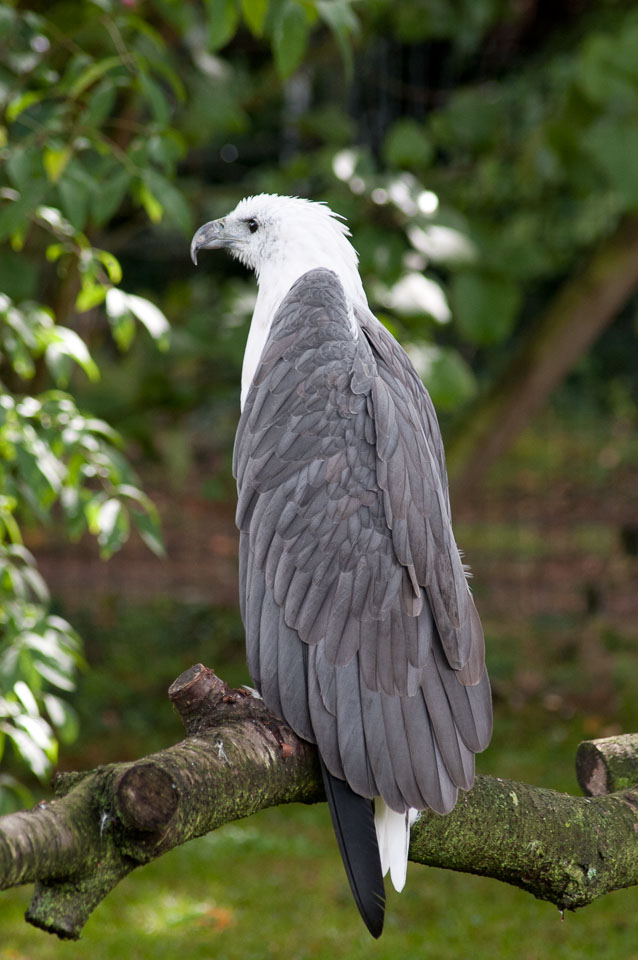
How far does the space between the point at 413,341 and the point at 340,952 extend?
2739mm

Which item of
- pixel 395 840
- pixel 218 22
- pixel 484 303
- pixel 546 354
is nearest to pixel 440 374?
pixel 484 303

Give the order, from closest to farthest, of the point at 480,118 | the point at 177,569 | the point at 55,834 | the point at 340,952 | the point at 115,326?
the point at 55,834, the point at 115,326, the point at 340,952, the point at 480,118, the point at 177,569

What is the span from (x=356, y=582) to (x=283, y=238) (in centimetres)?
110

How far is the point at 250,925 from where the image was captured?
16.0 feet

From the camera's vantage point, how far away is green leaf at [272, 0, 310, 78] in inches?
116

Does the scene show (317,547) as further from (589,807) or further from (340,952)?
(340,952)

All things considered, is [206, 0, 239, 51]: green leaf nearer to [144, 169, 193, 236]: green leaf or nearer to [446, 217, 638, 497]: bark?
[144, 169, 193, 236]: green leaf

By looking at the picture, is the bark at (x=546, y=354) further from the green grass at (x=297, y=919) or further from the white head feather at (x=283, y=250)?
the white head feather at (x=283, y=250)

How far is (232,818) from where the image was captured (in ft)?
6.79

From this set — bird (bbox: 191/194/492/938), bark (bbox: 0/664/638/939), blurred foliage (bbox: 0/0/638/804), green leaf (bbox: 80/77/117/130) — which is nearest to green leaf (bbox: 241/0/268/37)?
blurred foliage (bbox: 0/0/638/804)

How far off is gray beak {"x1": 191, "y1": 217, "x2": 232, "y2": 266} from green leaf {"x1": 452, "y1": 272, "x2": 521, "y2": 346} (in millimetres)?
2637

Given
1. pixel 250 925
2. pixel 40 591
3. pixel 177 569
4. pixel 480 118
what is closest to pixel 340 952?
pixel 250 925

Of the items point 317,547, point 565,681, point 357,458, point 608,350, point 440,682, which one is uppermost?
point 608,350

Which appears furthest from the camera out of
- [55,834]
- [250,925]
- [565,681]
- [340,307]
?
[565,681]
